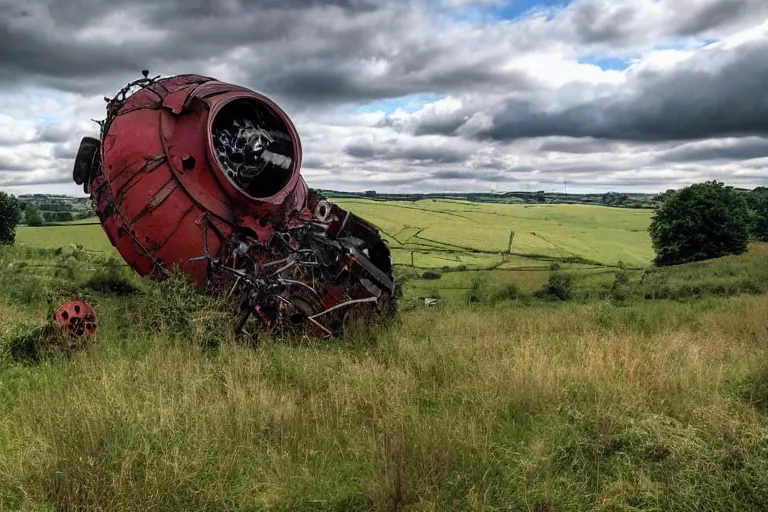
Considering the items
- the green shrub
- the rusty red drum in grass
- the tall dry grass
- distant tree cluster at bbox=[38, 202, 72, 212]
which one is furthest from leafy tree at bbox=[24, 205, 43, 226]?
the tall dry grass

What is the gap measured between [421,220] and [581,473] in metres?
64.9

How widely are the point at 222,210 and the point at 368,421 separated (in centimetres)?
507

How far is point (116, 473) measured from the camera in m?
3.73

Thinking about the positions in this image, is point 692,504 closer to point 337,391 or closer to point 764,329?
point 337,391

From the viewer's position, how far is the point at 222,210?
8.69 metres

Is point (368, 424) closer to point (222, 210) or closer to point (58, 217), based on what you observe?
point (222, 210)

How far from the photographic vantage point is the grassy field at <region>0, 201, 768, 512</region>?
12.6 feet

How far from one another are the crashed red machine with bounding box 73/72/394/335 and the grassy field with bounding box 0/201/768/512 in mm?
665

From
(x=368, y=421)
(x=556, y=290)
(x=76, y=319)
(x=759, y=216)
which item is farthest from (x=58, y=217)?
(x=759, y=216)

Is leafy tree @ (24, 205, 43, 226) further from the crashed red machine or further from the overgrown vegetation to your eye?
the overgrown vegetation

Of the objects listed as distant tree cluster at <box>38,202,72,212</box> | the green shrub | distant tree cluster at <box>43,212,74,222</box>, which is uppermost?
distant tree cluster at <box>38,202,72,212</box>

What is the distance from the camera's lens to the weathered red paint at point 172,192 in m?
8.55

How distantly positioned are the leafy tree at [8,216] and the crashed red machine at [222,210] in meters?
31.6

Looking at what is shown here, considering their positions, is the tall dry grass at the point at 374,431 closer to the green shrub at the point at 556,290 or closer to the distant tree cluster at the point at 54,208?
the green shrub at the point at 556,290
